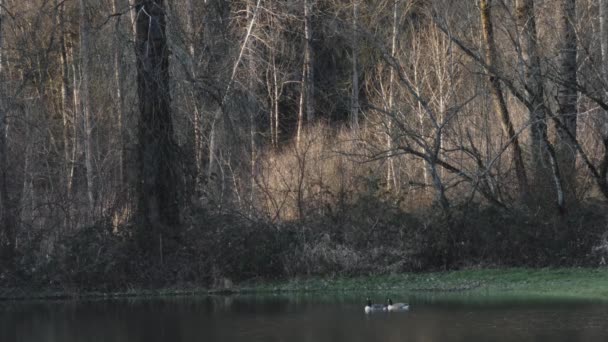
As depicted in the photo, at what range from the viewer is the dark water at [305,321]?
15625mm

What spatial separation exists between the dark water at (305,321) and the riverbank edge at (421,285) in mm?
1136

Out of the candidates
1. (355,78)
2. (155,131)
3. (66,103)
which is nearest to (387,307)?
(155,131)

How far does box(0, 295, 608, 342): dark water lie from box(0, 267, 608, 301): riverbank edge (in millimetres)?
1136

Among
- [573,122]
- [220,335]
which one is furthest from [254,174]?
[220,335]

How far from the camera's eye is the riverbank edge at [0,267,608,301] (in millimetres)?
20812

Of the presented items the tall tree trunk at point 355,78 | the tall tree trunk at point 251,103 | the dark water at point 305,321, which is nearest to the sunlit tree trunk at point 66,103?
the tall tree trunk at point 251,103

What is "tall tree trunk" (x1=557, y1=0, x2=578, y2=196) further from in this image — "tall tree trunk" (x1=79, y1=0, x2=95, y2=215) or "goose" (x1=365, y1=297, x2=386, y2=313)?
"tall tree trunk" (x1=79, y1=0, x2=95, y2=215)

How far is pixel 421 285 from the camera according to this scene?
2208 centimetres

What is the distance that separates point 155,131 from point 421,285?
752 cm

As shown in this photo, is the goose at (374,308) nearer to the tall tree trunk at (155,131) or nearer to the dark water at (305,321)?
the dark water at (305,321)

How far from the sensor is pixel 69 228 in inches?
1010

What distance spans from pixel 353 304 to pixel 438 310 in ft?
7.15

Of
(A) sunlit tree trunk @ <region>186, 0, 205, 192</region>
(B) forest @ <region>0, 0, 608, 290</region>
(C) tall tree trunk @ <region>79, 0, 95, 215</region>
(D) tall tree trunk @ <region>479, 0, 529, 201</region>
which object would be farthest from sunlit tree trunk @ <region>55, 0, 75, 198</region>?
(D) tall tree trunk @ <region>479, 0, 529, 201</region>

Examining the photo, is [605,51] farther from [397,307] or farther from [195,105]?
[195,105]
